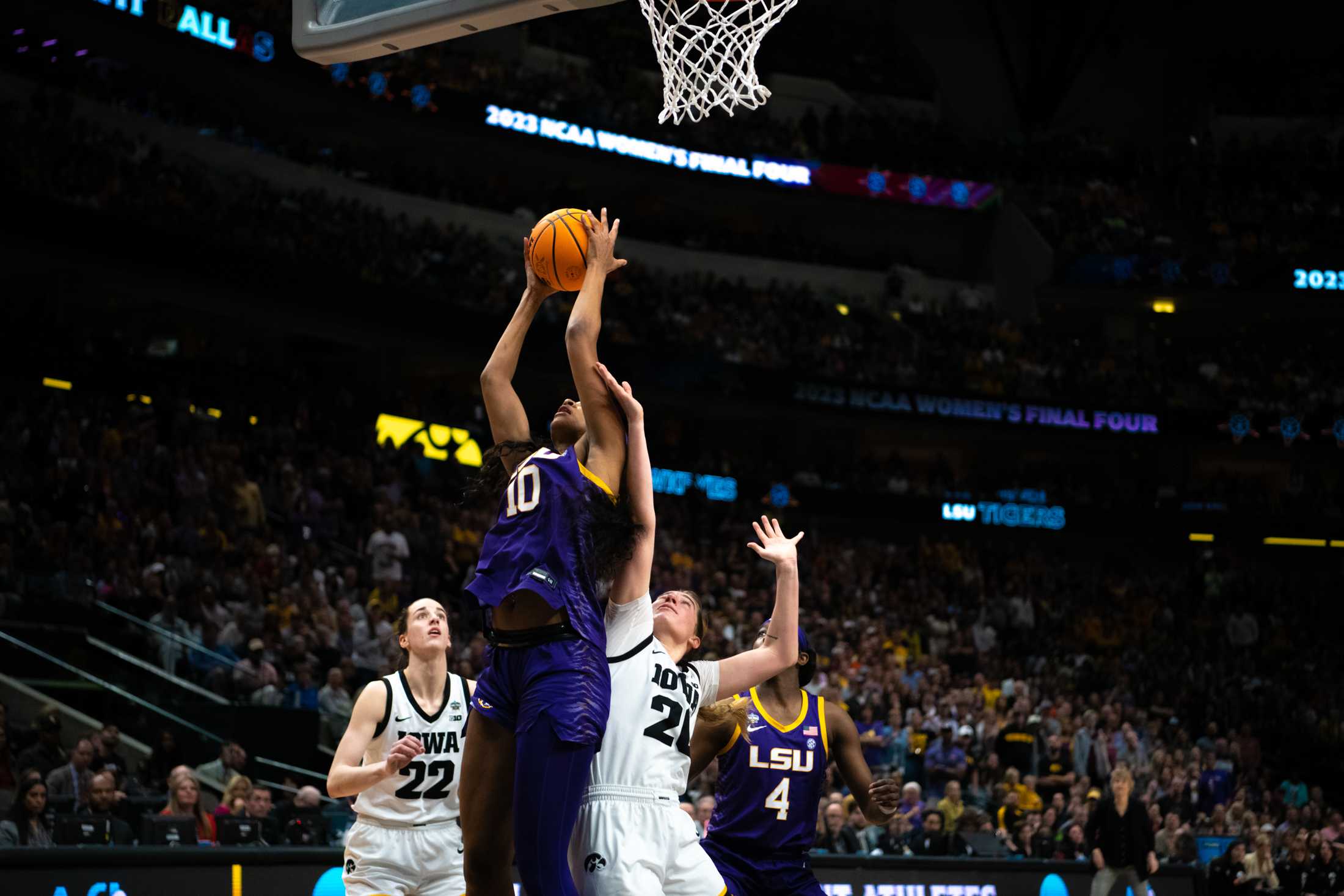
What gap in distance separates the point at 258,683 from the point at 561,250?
10.3 m

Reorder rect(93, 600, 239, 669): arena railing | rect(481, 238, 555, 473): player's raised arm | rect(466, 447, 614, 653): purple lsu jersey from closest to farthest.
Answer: rect(466, 447, 614, 653): purple lsu jersey → rect(481, 238, 555, 473): player's raised arm → rect(93, 600, 239, 669): arena railing

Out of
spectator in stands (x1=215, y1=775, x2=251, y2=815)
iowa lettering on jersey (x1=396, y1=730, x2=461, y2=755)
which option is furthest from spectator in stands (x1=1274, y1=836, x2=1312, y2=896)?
iowa lettering on jersey (x1=396, y1=730, x2=461, y2=755)

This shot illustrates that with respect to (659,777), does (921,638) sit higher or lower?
higher

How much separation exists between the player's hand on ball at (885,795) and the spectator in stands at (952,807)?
29.3 feet

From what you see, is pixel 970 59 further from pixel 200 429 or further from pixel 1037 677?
pixel 200 429

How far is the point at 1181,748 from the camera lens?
22.5m

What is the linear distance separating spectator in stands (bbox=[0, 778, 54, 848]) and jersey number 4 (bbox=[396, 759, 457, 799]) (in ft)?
15.0

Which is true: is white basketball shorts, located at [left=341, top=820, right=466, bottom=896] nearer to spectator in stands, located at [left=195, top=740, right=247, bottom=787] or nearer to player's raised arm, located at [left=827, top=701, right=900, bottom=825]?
player's raised arm, located at [left=827, top=701, right=900, bottom=825]

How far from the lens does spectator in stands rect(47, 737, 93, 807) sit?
440 inches

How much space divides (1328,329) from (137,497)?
98.0ft

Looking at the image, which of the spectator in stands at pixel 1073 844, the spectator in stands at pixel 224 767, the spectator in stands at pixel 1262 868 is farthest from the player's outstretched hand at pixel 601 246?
the spectator in stands at pixel 1262 868

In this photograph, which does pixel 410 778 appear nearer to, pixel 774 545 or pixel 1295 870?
pixel 774 545

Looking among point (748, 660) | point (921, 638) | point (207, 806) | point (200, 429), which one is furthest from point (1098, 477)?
point (748, 660)

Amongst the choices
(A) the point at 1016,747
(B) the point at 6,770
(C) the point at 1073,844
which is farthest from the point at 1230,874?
(B) the point at 6,770
